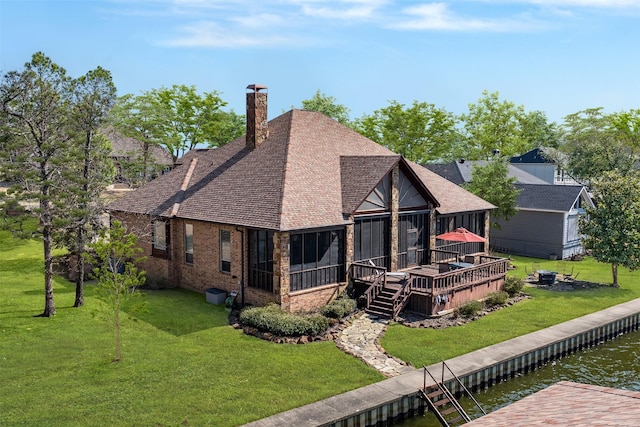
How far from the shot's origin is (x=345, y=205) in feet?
82.2

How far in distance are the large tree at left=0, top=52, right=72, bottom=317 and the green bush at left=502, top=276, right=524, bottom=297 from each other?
68.3 feet

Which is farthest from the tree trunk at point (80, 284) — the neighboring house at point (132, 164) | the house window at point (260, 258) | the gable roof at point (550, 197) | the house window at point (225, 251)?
the gable roof at point (550, 197)

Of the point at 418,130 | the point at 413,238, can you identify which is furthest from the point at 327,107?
the point at 413,238

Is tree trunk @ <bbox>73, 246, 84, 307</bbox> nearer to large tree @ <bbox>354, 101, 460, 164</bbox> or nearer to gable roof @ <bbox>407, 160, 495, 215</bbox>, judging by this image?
gable roof @ <bbox>407, 160, 495, 215</bbox>

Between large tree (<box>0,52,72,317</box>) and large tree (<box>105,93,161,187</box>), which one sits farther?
large tree (<box>105,93,161,187</box>)

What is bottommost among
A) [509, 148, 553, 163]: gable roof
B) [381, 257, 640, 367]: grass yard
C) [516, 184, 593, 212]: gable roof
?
[381, 257, 640, 367]: grass yard

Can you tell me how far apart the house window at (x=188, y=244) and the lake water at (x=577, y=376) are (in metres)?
15.3

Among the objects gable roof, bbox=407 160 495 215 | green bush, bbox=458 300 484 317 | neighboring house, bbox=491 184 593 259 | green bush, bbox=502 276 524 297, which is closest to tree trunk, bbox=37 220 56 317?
green bush, bbox=458 300 484 317

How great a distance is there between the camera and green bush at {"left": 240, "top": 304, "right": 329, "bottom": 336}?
66.2 ft

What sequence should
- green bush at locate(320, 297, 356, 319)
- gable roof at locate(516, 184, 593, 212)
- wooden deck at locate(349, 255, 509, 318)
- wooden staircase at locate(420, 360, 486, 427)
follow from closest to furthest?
wooden staircase at locate(420, 360, 486, 427)
green bush at locate(320, 297, 356, 319)
wooden deck at locate(349, 255, 509, 318)
gable roof at locate(516, 184, 593, 212)

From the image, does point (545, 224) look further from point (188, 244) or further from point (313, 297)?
point (188, 244)

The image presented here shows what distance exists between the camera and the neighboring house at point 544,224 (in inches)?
1565

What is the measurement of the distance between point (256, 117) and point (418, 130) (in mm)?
38653

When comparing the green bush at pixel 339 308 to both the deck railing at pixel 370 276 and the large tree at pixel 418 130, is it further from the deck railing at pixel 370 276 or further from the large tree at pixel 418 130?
the large tree at pixel 418 130
